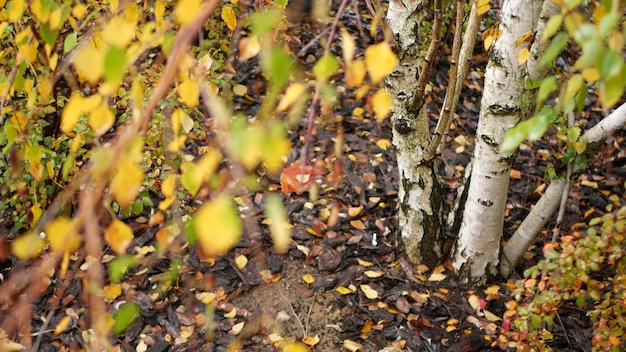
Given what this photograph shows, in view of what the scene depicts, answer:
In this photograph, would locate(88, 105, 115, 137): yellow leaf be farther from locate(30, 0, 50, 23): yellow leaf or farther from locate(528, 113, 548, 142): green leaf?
locate(528, 113, 548, 142): green leaf

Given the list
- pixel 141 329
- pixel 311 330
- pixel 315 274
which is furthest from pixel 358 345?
pixel 141 329

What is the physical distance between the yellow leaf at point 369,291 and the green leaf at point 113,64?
Answer: 6.27 feet

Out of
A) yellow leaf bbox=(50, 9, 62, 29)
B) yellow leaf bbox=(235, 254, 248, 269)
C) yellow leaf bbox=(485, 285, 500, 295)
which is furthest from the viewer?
yellow leaf bbox=(235, 254, 248, 269)

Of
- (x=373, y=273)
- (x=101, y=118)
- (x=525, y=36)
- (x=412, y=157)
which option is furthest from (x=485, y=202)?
(x=101, y=118)

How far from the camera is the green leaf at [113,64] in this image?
0.71 m

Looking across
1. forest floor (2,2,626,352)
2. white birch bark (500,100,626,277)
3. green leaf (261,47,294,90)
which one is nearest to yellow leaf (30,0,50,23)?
green leaf (261,47,294,90)

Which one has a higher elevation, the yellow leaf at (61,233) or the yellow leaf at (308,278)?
the yellow leaf at (61,233)

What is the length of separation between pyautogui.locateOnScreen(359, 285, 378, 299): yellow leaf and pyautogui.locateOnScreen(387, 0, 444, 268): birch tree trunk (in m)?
0.25

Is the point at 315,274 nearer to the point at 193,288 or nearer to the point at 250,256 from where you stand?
the point at 250,256

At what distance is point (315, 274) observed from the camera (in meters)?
2.56

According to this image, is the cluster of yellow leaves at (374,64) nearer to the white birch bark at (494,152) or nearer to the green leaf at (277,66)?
the green leaf at (277,66)

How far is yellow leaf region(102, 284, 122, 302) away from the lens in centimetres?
244

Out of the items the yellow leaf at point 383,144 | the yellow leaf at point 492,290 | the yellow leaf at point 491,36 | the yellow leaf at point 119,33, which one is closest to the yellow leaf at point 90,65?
the yellow leaf at point 119,33

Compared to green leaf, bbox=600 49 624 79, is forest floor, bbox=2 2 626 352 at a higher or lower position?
lower
